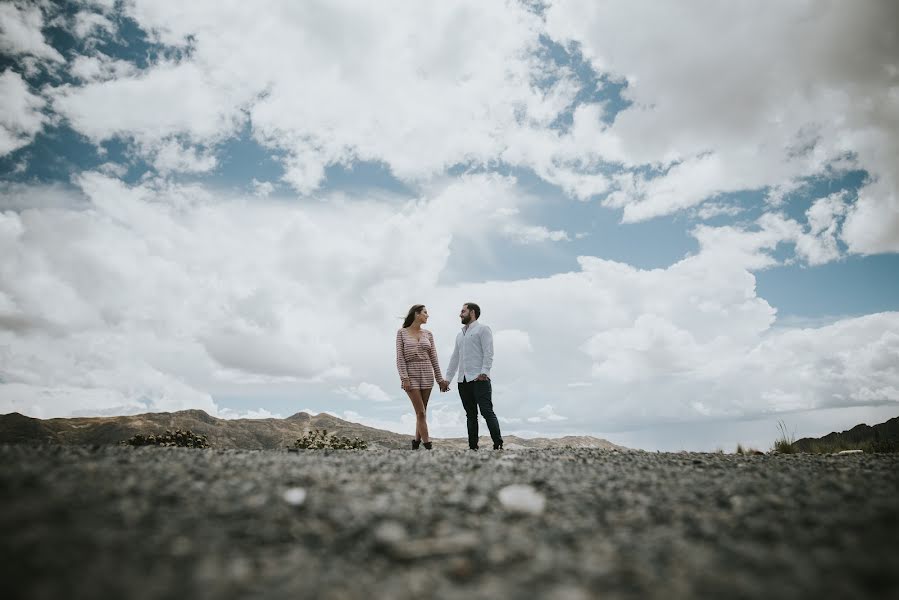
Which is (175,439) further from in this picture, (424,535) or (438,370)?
(424,535)

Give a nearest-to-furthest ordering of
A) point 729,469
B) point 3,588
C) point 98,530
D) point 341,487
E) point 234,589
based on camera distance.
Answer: point 3,588 → point 234,589 → point 98,530 → point 341,487 → point 729,469

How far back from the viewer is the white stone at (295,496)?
3.89 metres

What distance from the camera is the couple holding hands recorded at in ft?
34.6

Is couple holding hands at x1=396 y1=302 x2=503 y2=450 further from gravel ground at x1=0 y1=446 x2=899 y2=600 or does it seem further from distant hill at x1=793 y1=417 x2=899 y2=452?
distant hill at x1=793 y1=417 x2=899 y2=452

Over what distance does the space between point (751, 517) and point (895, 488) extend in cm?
234

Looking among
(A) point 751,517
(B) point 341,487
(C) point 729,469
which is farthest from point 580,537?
(C) point 729,469

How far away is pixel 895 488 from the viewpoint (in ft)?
15.9

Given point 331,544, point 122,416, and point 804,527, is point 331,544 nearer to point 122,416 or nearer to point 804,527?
point 804,527

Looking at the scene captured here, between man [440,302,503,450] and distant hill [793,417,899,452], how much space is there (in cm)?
941

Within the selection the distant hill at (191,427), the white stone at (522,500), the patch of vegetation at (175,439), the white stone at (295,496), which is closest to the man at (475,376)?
the white stone at (522,500)

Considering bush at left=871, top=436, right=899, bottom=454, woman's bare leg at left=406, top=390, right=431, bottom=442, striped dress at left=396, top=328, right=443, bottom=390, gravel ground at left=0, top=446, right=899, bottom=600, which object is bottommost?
gravel ground at left=0, top=446, right=899, bottom=600

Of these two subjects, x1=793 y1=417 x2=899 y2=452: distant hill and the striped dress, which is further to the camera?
x1=793 y1=417 x2=899 y2=452: distant hill

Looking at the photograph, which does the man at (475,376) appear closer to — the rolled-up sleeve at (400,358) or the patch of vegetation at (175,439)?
the rolled-up sleeve at (400,358)

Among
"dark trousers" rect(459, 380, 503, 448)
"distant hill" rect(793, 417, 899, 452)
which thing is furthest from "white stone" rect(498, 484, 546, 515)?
"distant hill" rect(793, 417, 899, 452)
